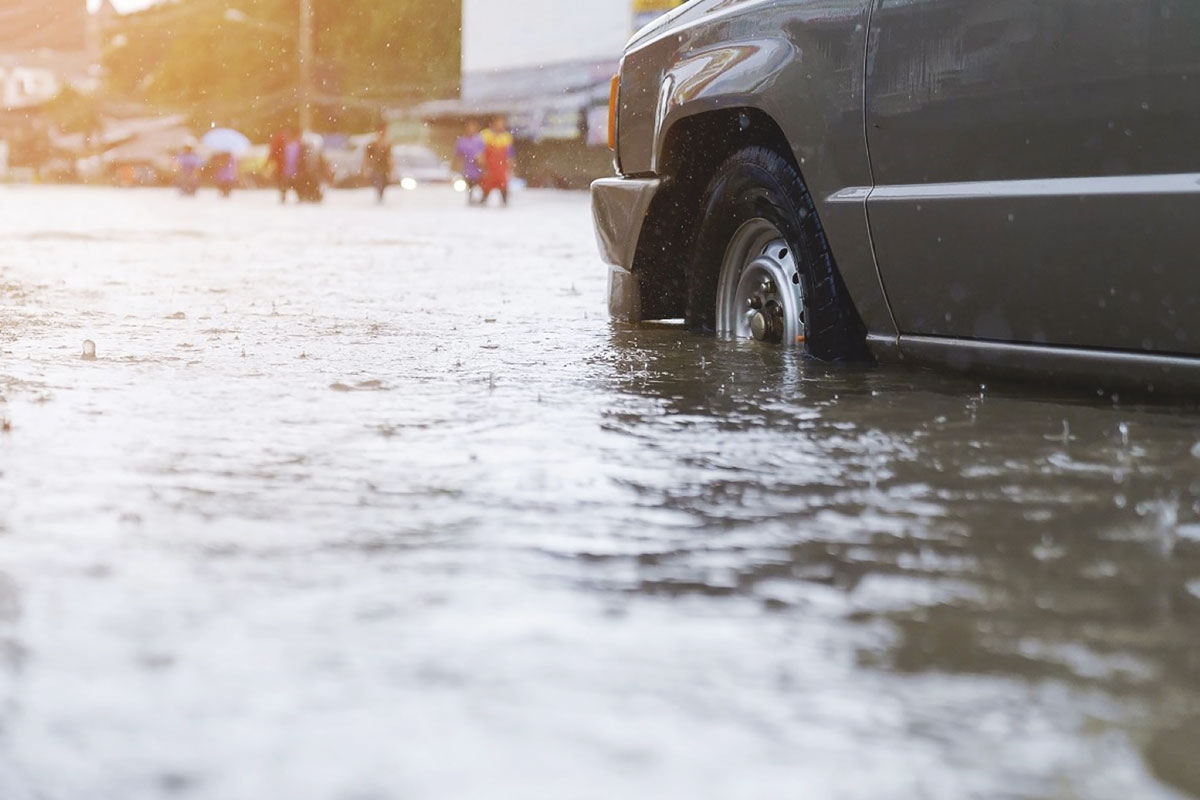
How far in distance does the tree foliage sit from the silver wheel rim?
5865 cm

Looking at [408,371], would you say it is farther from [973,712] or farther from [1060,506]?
[973,712]

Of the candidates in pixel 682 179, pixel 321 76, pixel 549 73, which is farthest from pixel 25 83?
pixel 682 179

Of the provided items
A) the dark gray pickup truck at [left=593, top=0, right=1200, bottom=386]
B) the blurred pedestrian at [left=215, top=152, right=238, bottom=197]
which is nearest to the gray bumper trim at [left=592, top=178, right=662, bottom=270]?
the dark gray pickup truck at [left=593, top=0, right=1200, bottom=386]

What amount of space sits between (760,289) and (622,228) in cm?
98

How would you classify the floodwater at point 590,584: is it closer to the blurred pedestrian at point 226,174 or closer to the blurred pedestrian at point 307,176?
the blurred pedestrian at point 307,176

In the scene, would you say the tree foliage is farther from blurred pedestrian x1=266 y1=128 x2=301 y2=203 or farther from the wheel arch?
the wheel arch

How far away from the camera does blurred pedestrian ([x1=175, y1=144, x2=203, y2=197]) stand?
4550cm

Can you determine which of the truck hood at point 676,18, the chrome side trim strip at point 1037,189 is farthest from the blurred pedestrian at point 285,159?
the chrome side trim strip at point 1037,189

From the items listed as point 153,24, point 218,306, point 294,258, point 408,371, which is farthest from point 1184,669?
point 153,24

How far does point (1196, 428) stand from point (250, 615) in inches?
108

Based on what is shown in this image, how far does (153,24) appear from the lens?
297ft

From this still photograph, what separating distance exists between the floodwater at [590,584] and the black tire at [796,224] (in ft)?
0.44

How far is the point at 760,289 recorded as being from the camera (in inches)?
256

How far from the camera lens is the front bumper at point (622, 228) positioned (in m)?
7.08
